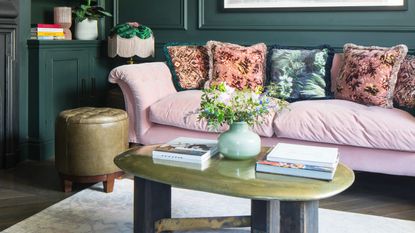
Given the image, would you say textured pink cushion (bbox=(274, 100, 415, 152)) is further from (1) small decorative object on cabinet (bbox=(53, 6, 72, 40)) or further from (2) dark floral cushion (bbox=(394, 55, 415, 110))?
(1) small decorative object on cabinet (bbox=(53, 6, 72, 40))

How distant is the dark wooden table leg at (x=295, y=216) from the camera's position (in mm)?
1800

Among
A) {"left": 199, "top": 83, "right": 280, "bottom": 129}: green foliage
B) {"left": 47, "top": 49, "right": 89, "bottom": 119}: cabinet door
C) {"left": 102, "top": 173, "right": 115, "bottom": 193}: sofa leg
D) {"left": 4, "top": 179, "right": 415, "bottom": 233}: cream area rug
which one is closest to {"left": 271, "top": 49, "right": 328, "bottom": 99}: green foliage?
{"left": 4, "top": 179, "right": 415, "bottom": 233}: cream area rug

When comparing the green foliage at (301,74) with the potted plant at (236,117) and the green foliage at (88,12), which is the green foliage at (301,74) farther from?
the green foliage at (88,12)

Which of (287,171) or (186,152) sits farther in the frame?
(186,152)

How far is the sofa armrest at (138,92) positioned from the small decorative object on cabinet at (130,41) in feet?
1.58

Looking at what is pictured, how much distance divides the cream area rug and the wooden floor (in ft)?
0.40

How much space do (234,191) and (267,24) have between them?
2.62 meters

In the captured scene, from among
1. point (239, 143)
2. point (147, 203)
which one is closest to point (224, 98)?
point (239, 143)

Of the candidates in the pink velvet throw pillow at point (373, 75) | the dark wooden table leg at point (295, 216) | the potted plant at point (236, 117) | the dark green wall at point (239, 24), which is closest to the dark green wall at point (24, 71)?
the dark green wall at point (239, 24)

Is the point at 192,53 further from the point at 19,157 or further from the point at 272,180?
the point at 272,180

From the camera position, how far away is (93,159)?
305cm

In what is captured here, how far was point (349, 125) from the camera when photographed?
2975 mm

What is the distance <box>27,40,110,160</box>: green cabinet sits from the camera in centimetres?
386

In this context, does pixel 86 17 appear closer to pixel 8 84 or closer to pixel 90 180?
pixel 8 84
